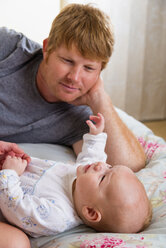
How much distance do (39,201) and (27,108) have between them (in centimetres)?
61

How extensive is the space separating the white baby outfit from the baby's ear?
6 centimetres

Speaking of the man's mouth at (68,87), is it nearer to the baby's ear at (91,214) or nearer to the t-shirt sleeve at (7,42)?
the t-shirt sleeve at (7,42)

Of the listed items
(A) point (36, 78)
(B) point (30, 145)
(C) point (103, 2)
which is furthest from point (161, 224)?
(C) point (103, 2)

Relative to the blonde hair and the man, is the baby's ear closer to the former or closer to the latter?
the man

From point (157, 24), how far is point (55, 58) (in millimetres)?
2016

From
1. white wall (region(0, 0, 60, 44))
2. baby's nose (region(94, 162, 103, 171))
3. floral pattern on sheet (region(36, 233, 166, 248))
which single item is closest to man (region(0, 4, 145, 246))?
baby's nose (region(94, 162, 103, 171))

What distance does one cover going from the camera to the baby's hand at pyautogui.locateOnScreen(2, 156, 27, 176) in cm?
123

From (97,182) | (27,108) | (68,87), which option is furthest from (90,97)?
(97,182)

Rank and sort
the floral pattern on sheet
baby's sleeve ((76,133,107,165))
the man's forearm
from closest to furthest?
the floral pattern on sheet
baby's sleeve ((76,133,107,165))
the man's forearm

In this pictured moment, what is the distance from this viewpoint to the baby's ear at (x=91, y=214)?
3.53ft

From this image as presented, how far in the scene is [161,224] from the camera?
113cm

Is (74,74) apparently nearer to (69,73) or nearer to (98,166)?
(69,73)

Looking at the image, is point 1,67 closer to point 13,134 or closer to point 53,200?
point 13,134

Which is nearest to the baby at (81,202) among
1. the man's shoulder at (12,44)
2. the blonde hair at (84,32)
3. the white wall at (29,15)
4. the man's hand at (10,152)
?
the man's hand at (10,152)
